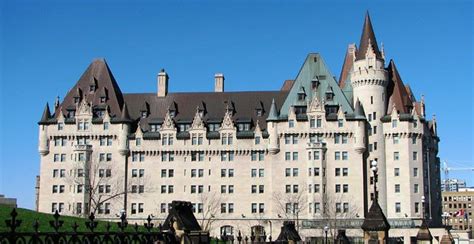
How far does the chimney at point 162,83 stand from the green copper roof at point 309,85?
19.6m

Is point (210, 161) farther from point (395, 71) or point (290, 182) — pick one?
point (395, 71)

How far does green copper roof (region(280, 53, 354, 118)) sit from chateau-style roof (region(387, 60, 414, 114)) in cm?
602

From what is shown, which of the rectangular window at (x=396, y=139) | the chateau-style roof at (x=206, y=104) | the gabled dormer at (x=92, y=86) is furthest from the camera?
the gabled dormer at (x=92, y=86)

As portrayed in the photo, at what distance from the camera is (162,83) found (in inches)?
4001

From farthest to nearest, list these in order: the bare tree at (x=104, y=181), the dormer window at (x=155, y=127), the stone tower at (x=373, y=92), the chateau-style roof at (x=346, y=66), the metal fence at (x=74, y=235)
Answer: the chateau-style roof at (x=346, y=66) < the dormer window at (x=155, y=127) < the bare tree at (x=104, y=181) < the stone tower at (x=373, y=92) < the metal fence at (x=74, y=235)

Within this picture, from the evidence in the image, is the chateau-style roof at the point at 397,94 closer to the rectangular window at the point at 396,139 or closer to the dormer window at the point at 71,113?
the rectangular window at the point at 396,139

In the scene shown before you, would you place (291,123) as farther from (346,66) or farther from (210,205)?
(346,66)

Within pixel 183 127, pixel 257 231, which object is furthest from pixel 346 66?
pixel 257 231

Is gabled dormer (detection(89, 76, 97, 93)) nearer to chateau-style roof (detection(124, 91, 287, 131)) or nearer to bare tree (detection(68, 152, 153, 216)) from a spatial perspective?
chateau-style roof (detection(124, 91, 287, 131))

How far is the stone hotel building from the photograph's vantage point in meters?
89.2

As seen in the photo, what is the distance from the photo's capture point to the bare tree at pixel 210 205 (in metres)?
91.4

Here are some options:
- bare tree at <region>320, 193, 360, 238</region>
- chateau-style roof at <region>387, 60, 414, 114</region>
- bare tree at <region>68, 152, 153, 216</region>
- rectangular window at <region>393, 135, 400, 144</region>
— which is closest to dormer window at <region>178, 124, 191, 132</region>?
bare tree at <region>68, 152, 153, 216</region>

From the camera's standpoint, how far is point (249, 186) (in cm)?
9181

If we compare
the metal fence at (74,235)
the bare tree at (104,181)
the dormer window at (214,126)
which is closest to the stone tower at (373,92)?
the dormer window at (214,126)
